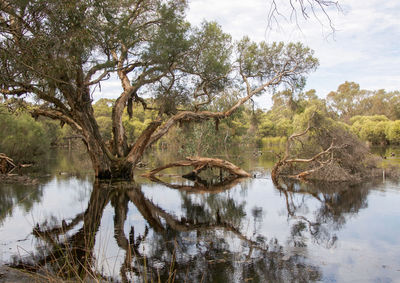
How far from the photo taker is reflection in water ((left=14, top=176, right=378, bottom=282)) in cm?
529

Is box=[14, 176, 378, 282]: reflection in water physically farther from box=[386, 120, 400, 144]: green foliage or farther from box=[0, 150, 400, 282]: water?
box=[386, 120, 400, 144]: green foliage

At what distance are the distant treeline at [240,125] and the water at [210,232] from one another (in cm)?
349

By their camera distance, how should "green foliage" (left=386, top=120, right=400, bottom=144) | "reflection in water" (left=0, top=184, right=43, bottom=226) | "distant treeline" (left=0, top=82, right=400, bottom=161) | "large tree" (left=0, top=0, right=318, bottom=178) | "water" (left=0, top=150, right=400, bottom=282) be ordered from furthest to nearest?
"green foliage" (left=386, top=120, right=400, bottom=144), "distant treeline" (left=0, top=82, right=400, bottom=161), "large tree" (left=0, top=0, right=318, bottom=178), "reflection in water" (left=0, top=184, right=43, bottom=226), "water" (left=0, top=150, right=400, bottom=282)

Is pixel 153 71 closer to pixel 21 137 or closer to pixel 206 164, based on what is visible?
pixel 206 164

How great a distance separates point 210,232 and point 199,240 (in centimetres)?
68

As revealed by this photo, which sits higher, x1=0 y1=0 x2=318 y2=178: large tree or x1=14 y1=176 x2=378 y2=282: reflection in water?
x1=0 y1=0 x2=318 y2=178: large tree

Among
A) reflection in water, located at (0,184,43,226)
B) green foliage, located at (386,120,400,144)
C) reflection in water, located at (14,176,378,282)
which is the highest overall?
green foliage, located at (386,120,400,144)

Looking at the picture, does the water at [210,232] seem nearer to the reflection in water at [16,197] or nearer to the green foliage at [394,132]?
the reflection in water at [16,197]

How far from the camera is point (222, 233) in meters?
7.70

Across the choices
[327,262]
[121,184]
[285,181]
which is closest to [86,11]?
[327,262]

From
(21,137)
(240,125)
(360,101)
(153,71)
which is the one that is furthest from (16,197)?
(360,101)

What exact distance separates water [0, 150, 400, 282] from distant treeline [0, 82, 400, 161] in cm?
349

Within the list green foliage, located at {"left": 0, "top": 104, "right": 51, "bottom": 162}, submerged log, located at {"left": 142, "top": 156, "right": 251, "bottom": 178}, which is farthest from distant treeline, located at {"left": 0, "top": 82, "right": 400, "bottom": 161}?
submerged log, located at {"left": 142, "top": 156, "right": 251, "bottom": 178}

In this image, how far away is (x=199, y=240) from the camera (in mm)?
7164
